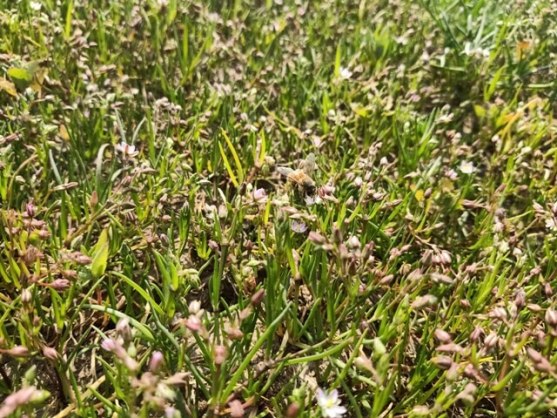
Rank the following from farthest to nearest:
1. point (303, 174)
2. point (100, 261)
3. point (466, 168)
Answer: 1. point (466, 168)
2. point (303, 174)
3. point (100, 261)

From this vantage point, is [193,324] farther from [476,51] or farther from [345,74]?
[476,51]

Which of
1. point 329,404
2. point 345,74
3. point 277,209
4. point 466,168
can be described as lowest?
point 329,404

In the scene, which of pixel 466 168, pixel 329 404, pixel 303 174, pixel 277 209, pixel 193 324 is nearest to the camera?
pixel 193 324

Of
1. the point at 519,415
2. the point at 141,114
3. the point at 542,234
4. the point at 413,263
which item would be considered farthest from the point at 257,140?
the point at 519,415

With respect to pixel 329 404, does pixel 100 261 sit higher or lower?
higher

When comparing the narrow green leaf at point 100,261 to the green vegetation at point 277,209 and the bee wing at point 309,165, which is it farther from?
the bee wing at point 309,165

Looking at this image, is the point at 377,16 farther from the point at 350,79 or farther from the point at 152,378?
the point at 152,378

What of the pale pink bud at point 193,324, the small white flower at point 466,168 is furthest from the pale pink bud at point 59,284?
the small white flower at point 466,168

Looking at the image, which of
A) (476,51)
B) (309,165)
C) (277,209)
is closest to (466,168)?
(309,165)
